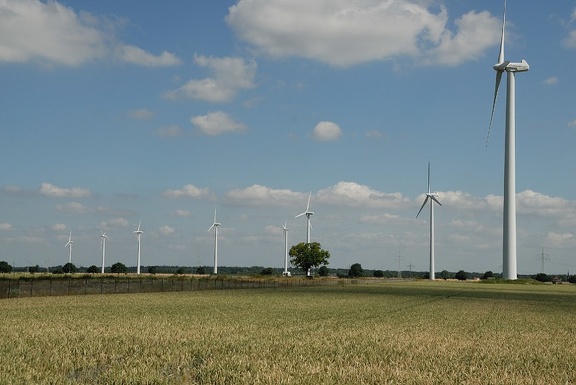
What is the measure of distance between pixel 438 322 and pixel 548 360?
16.7m

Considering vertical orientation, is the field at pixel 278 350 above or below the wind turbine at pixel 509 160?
below

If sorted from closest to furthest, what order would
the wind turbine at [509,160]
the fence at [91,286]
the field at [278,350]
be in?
the field at [278,350], the fence at [91,286], the wind turbine at [509,160]

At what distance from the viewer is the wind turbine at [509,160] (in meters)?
133

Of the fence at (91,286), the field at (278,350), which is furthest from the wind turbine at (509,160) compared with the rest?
the field at (278,350)

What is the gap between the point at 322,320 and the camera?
1547 inches

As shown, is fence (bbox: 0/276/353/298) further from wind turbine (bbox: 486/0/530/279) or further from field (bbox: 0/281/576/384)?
wind turbine (bbox: 486/0/530/279)

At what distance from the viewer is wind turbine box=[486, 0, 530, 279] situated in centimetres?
13300

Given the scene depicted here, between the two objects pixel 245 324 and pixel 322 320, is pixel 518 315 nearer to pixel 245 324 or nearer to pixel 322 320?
pixel 322 320

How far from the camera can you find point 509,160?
437 ft

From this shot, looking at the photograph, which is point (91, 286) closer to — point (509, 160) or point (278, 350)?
point (278, 350)

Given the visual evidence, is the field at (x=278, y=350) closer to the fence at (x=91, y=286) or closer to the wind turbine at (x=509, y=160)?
the fence at (x=91, y=286)

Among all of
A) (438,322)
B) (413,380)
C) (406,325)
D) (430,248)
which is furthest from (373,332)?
(430,248)

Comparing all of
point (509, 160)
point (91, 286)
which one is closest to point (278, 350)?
point (91, 286)

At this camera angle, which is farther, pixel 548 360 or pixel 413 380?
pixel 548 360
